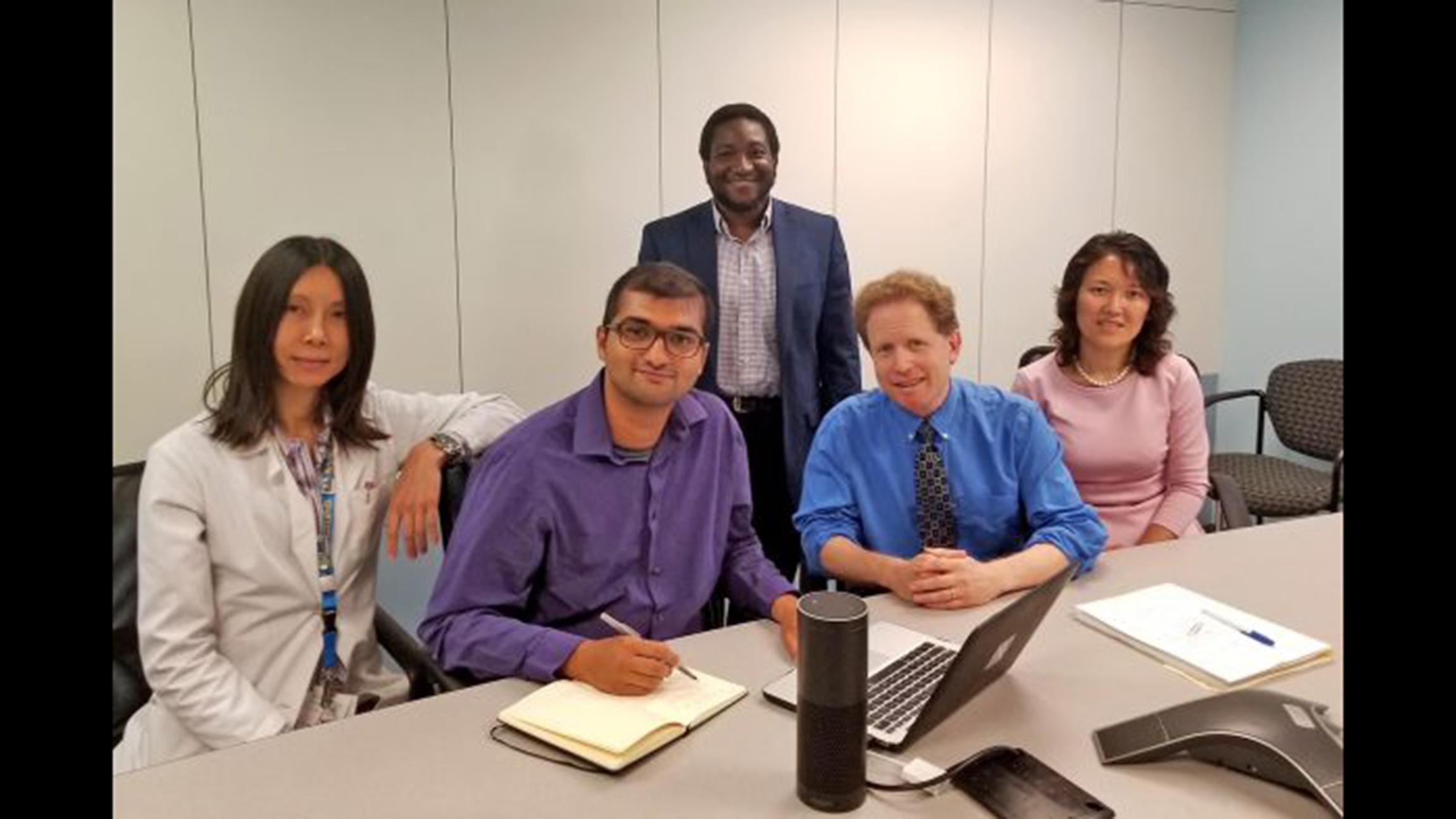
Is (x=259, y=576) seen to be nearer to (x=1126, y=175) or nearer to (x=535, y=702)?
(x=535, y=702)

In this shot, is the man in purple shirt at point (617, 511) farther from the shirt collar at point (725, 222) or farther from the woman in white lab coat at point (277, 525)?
the shirt collar at point (725, 222)

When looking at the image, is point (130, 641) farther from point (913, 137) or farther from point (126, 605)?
point (913, 137)

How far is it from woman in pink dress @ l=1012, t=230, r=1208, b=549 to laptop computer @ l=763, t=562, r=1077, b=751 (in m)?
0.96

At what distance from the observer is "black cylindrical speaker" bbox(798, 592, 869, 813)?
1104mm

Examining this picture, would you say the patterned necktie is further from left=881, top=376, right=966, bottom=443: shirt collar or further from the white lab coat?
the white lab coat

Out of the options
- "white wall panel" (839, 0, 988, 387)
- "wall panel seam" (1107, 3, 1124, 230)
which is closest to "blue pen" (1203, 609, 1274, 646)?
"white wall panel" (839, 0, 988, 387)

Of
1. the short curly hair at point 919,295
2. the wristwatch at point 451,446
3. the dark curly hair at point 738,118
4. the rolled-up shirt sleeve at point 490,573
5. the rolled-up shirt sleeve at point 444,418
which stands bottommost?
the rolled-up shirt sleeve at point 490,573

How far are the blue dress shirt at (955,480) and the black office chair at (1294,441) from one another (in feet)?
6.60

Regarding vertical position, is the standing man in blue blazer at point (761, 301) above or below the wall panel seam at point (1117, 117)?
below

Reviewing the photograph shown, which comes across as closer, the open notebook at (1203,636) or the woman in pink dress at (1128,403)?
the open notebook at (1203,636)

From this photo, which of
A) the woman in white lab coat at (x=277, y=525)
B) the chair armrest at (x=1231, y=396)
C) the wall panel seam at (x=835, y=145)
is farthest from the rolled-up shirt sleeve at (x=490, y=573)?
the chair armrest at (x=1231, y=396)

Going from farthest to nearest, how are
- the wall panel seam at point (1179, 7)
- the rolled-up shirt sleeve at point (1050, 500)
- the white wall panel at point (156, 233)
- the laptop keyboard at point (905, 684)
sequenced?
1. the wall panel seam at point (1179, 7)
2. the white wall panel at point (156, 233)
3. the rolled-up shirt sleeve at point (1050, 500)
4. the laptop keyboard at point (905, 684)

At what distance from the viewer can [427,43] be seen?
3.11 m

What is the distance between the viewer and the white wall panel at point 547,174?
126 inches
